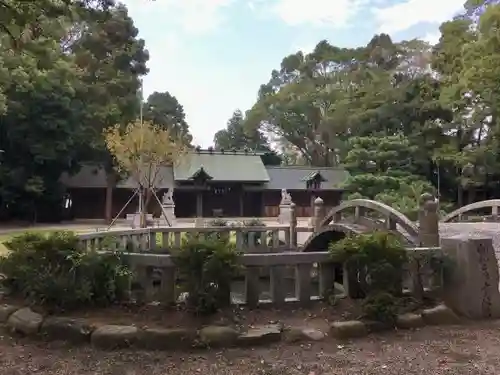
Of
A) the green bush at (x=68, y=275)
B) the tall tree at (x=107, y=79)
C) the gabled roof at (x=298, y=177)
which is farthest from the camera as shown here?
the gabled roof at (x=298, y=177)

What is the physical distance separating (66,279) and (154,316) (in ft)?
3.57

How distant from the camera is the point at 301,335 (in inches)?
184

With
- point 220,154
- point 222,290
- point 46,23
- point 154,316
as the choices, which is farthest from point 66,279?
point 220,154

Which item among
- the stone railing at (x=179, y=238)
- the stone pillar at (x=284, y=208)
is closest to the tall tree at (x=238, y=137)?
the stone pillar at (x=284, y=208)

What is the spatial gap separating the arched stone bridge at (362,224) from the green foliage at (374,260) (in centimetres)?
234

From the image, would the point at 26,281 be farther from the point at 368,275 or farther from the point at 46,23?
the point at 368,275

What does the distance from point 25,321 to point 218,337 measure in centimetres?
208

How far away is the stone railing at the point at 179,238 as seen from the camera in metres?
8.89

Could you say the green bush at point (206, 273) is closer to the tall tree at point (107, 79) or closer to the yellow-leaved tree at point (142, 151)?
the yellow-leaved tree at point (142, 151)

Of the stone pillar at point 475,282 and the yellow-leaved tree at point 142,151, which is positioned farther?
the yellow-leaved tree at point 142,151

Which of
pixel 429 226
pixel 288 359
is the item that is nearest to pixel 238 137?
pixel 429 226

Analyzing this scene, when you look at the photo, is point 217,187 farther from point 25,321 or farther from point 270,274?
point 25,321

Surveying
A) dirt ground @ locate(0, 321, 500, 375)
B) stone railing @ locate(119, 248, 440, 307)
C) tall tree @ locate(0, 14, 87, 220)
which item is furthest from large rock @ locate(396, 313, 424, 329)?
tall tree @ locate(0, 14, 87, 220)

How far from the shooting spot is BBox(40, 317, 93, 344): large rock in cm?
465
